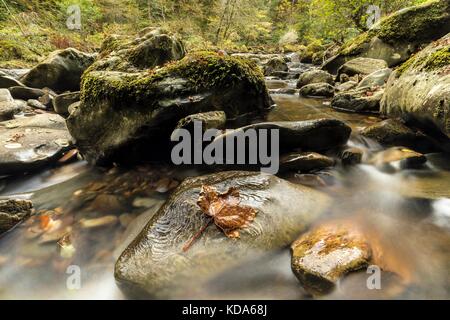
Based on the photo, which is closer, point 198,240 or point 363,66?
point 198,240

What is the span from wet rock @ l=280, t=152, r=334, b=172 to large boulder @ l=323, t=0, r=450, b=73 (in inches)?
285

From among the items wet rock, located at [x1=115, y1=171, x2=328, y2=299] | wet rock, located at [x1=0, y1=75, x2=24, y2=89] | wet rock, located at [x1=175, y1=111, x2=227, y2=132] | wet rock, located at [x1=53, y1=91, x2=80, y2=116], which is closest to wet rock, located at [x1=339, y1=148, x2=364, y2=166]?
wet rock, located at [x1=115, y1=171, x2=328, y2=299]

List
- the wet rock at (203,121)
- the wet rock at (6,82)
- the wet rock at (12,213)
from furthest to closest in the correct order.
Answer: the wet rock at (6,82) < the wet rock at (203,121) < the wet rock at (12,213)

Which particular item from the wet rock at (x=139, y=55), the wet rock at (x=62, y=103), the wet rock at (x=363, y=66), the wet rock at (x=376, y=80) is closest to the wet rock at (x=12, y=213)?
the wet rock at (x=139, y=55)

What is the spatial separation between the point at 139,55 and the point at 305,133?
11.6 feet

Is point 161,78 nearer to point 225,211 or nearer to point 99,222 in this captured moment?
point 99,222

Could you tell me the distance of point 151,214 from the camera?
9.18ft

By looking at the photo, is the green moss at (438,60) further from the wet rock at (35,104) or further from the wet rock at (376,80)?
the wet rock at (35,104)

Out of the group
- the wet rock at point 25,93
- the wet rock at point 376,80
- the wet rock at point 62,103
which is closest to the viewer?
the wet rock at point 376,80

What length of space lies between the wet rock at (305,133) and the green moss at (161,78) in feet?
3.57

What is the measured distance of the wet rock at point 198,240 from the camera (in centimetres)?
188

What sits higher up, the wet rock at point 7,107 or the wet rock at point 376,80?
the wet rock at point 376,80

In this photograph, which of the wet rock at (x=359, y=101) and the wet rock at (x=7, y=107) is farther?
the wet rock at (x=7, y=107)

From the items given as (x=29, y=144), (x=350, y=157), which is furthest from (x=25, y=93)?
(x=350, y=157)
